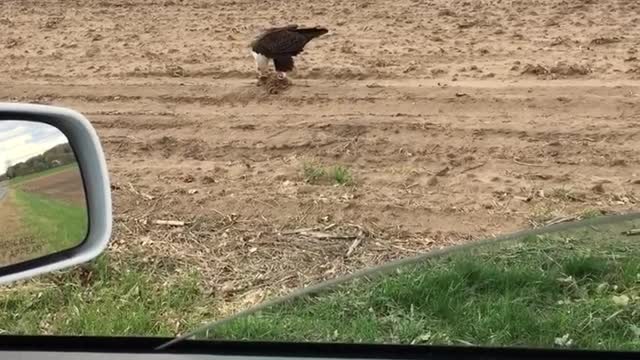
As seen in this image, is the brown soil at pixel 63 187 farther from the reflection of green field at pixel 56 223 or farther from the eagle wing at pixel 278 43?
the eagle wing at pixel 278 43

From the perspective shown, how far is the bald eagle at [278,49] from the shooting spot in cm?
691

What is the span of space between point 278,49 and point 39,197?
206 inches

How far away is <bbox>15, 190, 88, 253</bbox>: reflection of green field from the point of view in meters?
1.83

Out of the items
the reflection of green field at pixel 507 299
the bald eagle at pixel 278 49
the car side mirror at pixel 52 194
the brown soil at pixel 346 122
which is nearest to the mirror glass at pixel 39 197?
the car side mirror at pixel 52 194

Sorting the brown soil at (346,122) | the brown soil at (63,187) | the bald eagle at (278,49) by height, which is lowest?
the brown soil at (346,122)

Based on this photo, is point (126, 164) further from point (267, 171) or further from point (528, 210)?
point (528, 210)

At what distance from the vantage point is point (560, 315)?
2217mm

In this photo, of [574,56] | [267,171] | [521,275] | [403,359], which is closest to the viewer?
[403,359]

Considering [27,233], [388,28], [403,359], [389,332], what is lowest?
[388,28]

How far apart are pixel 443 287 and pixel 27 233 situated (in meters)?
1.02

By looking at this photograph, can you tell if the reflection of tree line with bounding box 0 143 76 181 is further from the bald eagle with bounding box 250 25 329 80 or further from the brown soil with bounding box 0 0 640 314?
the bald eagle with bounding box 250 25 329 80

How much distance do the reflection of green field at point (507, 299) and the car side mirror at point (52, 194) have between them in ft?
1.10

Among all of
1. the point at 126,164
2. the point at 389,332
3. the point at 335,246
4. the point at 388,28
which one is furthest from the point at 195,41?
the point at 389,332

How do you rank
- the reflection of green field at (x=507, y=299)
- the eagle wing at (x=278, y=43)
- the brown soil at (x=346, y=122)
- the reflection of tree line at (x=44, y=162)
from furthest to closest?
1. the eagle wing at (x=278, y=43)
2. the brown soil at (x=346, y=122)
3. the reflection of green field at (x=507, y=299)
4. the reflection of tree line at (x=44, y=162)
